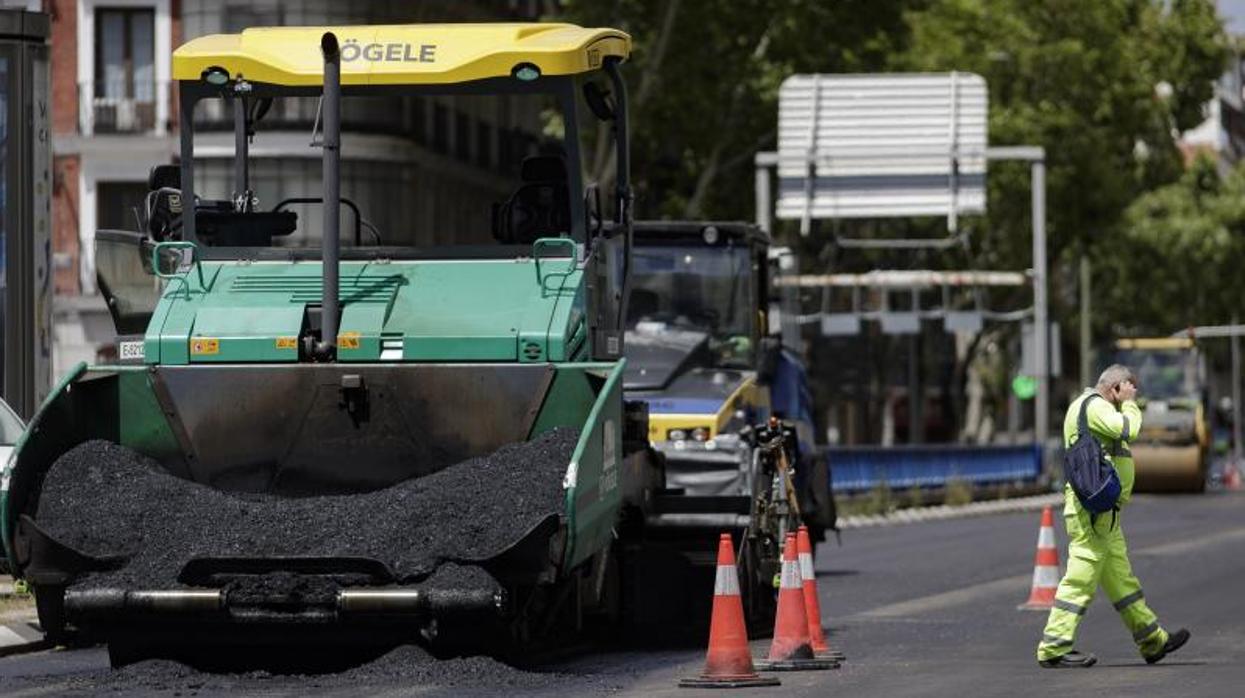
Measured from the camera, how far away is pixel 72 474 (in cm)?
1498

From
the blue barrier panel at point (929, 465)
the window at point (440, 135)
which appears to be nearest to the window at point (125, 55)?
the window at point (440, 135)

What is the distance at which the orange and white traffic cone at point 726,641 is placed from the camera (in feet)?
48.3

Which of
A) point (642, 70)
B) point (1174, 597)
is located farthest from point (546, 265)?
point (642, 70)

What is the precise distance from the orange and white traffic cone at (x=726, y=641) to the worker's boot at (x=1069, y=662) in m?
1.96

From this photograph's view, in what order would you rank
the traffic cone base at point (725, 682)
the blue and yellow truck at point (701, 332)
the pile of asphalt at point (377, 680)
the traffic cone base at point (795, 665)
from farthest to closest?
the blue and yellow truck at point (701, 332) → the traffic cone base at point (795, 665) → the traffic cone base at point (725, 682) → the pile of asphalt at point (377, 680)

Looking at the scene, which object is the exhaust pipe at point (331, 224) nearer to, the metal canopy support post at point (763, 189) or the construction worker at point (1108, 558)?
the construction worker at point (1108, 558)

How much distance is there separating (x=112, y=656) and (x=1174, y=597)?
426 inches

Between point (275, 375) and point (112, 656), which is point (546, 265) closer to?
point (275, 375)

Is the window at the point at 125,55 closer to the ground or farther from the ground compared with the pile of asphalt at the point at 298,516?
farther from the ground

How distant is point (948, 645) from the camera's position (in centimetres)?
1814

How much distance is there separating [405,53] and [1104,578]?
15.7 ft

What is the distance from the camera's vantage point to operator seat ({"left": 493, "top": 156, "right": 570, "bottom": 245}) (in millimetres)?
16328

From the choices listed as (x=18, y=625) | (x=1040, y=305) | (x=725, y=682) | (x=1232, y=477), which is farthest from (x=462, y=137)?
(x=725, y=682)

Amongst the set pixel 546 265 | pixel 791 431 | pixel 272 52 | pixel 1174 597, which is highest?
pixel 272 52
